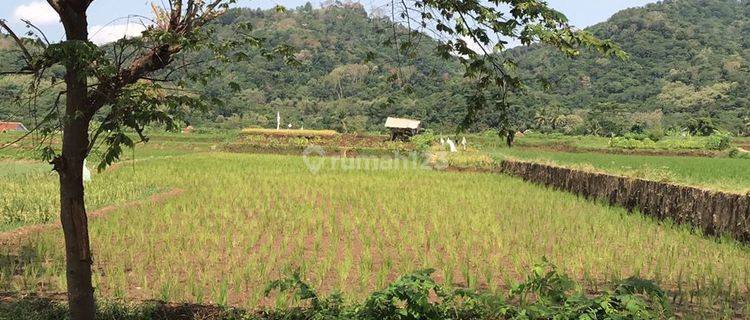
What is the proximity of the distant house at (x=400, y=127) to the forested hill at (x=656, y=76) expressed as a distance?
21701mm

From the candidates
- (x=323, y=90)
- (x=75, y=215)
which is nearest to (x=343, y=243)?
(x=75, y=215)

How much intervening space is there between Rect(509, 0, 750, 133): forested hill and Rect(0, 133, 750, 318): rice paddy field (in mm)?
56735

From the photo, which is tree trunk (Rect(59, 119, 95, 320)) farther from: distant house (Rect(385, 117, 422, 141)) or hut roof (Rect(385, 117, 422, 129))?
hut roof (Rect(385, 117, 422, 129))

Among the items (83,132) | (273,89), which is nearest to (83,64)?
(83,132)

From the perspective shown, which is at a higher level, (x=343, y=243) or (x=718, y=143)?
(x=718, y=143)

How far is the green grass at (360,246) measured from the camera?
7.18 m

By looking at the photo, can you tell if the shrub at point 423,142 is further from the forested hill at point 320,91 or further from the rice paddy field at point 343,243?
the rice paddy field at point 343,243

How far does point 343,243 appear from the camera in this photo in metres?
10.2

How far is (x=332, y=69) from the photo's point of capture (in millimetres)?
125062

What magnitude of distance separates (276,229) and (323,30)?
149m

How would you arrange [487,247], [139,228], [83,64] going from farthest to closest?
[139,228] < [487,247] < [83,64]

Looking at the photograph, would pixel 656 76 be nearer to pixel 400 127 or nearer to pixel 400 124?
pixel 400 124

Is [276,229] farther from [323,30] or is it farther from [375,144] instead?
[323,30]

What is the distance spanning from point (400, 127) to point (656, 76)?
7094 cm
